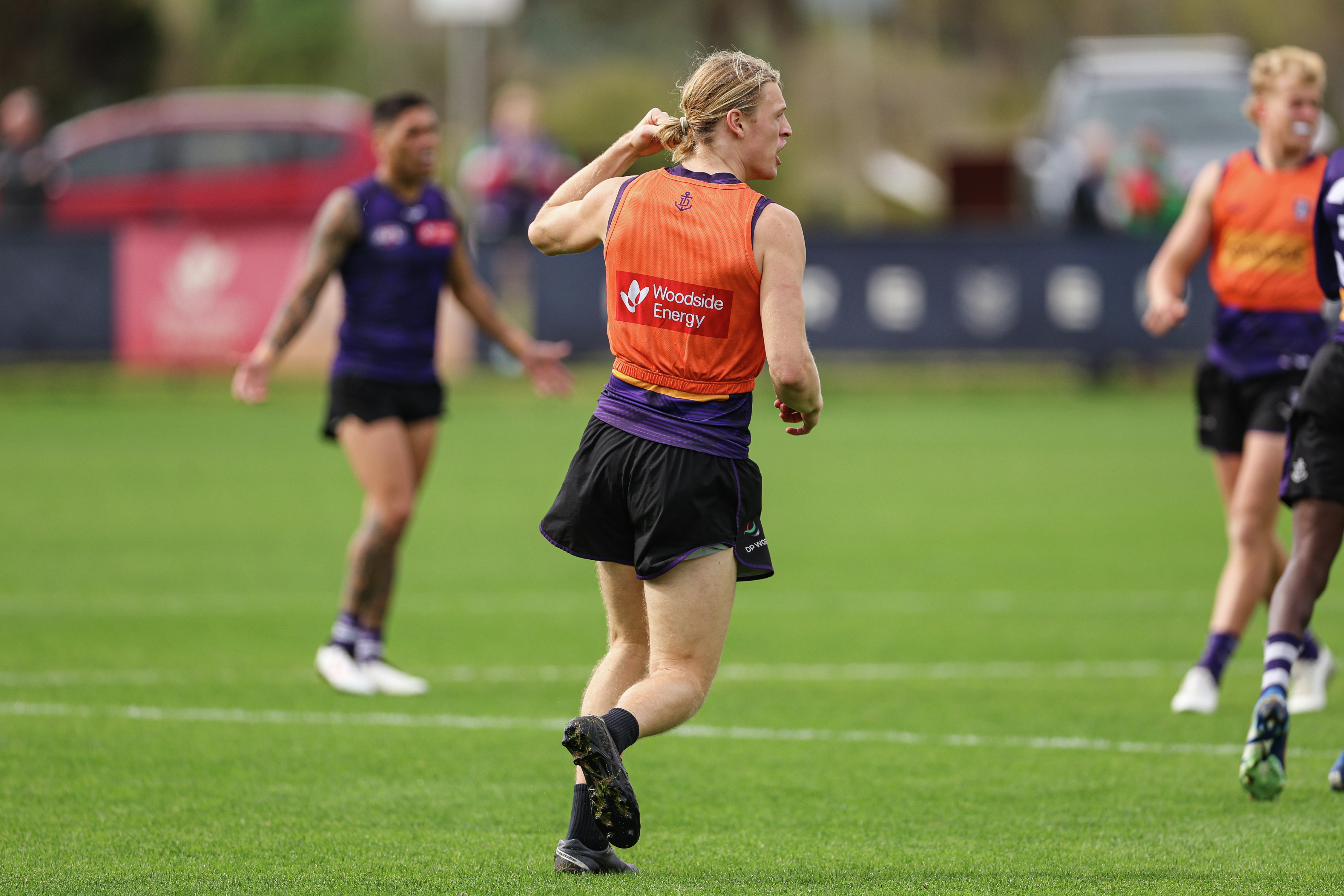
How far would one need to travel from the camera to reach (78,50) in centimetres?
4078

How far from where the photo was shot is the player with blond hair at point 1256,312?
766 cm

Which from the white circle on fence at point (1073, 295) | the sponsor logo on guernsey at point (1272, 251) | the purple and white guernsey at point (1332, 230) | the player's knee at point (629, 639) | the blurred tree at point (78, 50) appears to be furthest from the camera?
the blurred tree at point (78, 50)

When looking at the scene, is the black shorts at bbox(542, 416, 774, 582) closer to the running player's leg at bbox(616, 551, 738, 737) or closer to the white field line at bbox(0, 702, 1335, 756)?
the running player's leg at bbox(616, 551, 738, 737)

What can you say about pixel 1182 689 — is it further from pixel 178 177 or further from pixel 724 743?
pixel 178 177

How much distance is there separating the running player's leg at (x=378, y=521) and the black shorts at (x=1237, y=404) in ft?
11.4

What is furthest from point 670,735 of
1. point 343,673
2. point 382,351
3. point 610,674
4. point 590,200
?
point 590,200

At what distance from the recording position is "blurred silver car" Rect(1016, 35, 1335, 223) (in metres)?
22.8

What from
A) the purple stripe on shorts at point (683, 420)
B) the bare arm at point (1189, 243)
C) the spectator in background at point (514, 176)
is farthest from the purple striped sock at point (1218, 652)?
the spectator in background at point (514, 176)

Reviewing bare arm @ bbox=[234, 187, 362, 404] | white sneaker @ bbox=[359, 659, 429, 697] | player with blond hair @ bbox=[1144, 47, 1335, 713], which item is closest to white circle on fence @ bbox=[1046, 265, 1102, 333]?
player with blond hair @ bbox=[1144, 47, 1335, 713]

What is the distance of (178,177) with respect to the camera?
86.7 feet

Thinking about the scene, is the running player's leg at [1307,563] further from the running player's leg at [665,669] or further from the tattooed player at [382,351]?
the tattooed player at [382,351]

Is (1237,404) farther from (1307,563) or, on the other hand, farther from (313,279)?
(313,279)

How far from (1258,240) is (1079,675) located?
213cm

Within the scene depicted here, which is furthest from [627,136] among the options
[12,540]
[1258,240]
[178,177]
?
[178,177]
